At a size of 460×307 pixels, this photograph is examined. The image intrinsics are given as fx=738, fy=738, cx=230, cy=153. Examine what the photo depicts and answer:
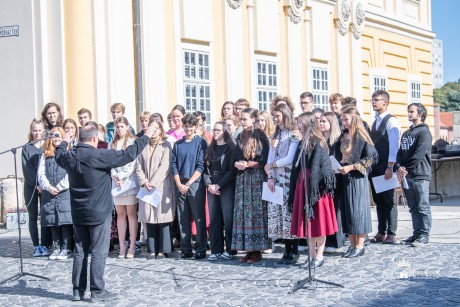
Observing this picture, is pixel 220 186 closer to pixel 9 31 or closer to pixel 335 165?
pixel 335 165

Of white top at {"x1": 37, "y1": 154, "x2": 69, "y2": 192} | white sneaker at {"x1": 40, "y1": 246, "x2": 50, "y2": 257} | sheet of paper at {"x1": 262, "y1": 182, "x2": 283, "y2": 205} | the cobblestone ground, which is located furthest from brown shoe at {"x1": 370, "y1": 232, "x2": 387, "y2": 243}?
white sneaker at {"x1": 40, "y1": 246, "x2": 50, "y2": 257}

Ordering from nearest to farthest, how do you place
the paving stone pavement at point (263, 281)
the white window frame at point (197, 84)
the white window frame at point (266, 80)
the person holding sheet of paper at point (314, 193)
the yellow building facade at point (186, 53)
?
the paving stone pavement at point (263, 281), the person holding sheet of paper at point (314, 193), the yellow building facade at point (186, 53), the white window frame at point (197, 84), the white window frame at point (266, 80)

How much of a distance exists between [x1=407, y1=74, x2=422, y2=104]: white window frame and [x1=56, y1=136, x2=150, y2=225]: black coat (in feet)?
58.1

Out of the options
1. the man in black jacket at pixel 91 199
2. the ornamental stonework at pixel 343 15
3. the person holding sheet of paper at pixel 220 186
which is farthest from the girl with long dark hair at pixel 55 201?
the ornamental stonework at pixel 343 15

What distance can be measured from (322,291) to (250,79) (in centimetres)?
983

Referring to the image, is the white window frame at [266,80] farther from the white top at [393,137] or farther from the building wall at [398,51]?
the white top at [393,137]

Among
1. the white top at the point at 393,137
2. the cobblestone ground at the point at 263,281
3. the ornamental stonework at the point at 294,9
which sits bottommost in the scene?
the cobblestone ground at the point at 263,281

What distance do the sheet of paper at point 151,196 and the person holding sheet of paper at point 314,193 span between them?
1.84 m

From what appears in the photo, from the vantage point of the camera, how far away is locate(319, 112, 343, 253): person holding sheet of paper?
9203 millimetres

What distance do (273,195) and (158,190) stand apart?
5.20 ft

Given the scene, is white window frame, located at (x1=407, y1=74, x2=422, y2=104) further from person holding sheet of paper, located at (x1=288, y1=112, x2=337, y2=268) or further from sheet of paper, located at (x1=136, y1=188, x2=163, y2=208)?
person holding sheet of paper, located at (x1=288, y1=112, x2=337, y2=268)

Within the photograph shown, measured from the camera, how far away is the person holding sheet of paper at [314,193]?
8.23 metres

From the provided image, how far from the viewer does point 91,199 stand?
24.0 feet

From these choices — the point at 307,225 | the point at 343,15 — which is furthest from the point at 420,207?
the point at 343,15
